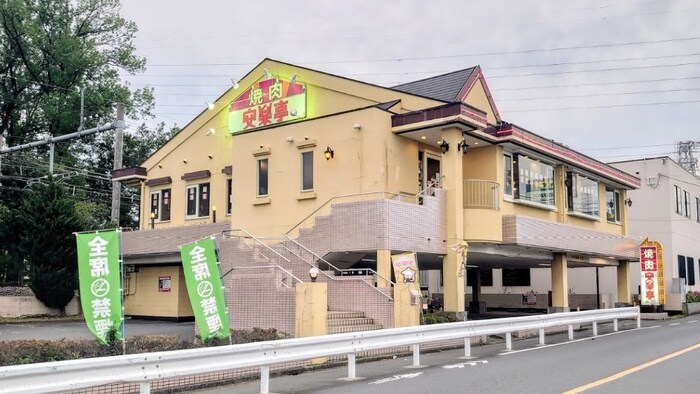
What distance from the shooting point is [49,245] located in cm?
2856

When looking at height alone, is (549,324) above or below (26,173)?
below

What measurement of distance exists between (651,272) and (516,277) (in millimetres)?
9696

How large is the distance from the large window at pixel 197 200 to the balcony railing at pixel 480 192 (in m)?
12.0

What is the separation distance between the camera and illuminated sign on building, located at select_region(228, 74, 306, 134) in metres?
24.6

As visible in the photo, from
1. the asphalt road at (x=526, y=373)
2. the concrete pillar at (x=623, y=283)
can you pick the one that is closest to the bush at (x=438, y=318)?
the asphalt road at (x=526, y=373)

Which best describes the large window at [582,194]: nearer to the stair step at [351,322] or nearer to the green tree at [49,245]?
the stair step at [351,322]

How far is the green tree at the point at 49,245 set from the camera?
93.1 feet

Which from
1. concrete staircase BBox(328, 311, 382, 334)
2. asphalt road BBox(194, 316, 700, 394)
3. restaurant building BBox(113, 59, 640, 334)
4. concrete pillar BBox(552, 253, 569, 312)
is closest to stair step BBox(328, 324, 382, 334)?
concrete staircase BBox(328, 311, 382, 334)

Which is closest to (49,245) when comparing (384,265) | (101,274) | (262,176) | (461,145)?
(262,176)

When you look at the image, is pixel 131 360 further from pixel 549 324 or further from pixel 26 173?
pixel 26 173

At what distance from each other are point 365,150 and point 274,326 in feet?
23.1

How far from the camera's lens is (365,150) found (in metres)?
21.0

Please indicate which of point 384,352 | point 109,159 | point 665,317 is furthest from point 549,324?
point 109,159

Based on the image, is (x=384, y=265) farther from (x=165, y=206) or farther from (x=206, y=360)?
(x=165, y=206)
